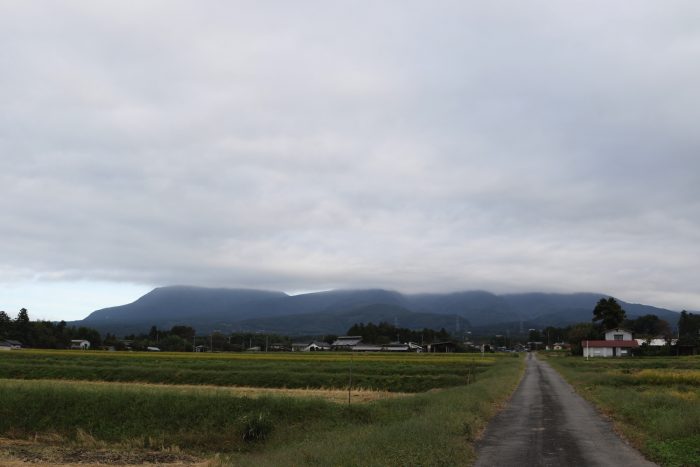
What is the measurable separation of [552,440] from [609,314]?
134481 mm

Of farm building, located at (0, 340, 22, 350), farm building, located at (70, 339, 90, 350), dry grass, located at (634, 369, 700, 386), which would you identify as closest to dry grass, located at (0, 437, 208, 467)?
dry grass, located at (634, 369, 700, 386)

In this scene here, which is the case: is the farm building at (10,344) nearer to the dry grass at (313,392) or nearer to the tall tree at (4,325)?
the tall tree at (4,325)

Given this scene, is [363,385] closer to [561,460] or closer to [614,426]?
[614,426]

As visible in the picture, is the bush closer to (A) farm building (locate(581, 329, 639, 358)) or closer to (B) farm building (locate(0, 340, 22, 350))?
(A) farm building (locate(581, 329, 639, 358))

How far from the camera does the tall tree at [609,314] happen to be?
139 meters

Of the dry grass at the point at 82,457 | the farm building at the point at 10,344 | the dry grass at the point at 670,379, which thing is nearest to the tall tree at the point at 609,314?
the dry grass at the point at 670,379

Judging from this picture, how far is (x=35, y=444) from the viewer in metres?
26.0

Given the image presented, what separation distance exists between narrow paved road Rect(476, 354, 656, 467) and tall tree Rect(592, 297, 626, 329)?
121724 millimetres

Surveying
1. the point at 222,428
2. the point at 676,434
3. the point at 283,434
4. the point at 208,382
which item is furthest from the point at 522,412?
the point at 208,382

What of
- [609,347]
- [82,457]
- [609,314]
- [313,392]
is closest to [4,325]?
[313,392]

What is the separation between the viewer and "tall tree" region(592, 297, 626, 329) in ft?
457

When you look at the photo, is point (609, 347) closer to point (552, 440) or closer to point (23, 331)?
point (552, 440)

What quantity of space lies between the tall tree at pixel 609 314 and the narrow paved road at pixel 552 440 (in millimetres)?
121724

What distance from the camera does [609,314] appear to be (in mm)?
139750
